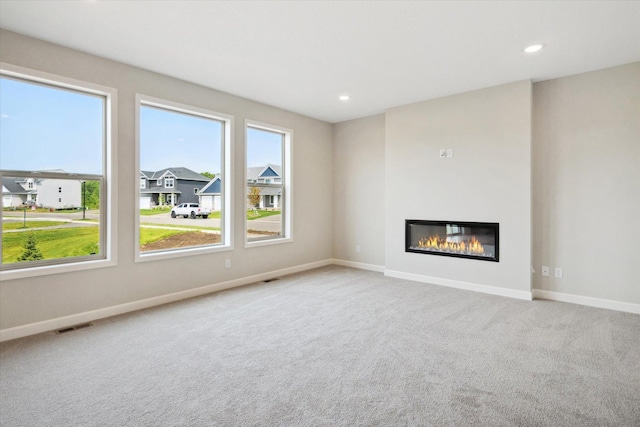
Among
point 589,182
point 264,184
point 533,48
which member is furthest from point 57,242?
point 589,182

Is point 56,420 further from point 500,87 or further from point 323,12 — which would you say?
point 500,87

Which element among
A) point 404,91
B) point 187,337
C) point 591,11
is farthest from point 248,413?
point 404,91

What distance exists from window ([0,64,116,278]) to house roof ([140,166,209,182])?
526 mm

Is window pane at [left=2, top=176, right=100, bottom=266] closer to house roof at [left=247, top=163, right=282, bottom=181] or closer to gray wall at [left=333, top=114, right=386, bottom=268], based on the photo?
house roof at [left=247, top=163, right=282, bottom=181]

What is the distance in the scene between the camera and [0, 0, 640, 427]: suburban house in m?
2.17

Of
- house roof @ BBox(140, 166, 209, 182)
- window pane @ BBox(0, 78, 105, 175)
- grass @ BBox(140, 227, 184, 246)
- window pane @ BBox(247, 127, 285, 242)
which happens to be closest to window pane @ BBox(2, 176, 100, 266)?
window pane @ BBox(0, 78, 105, 175)

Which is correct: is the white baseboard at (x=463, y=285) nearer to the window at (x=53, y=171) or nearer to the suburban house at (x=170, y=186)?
the suburban house at (x=170, y=186)

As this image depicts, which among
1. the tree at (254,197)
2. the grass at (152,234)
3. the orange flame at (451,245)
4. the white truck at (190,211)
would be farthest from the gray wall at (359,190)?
the grass at (152,234)

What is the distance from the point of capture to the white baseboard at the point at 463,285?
13.5 feet

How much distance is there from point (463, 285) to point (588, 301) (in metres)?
1.35

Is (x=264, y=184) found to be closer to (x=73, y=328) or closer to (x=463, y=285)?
(x=73, y=328)

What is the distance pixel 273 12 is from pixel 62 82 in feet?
7.25

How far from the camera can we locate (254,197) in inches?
206

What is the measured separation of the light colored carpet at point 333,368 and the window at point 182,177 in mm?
910
